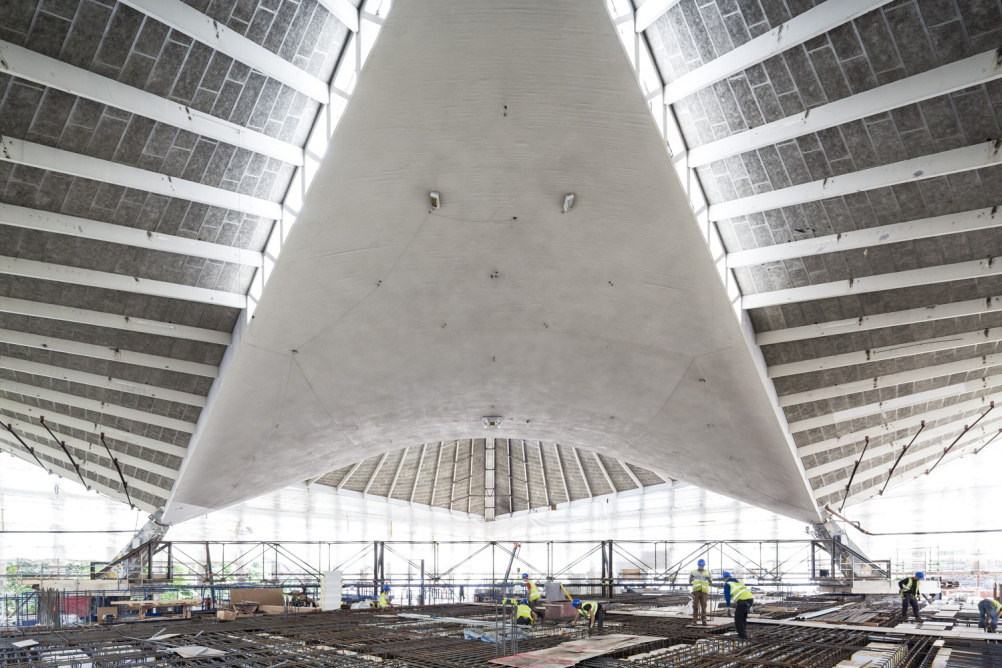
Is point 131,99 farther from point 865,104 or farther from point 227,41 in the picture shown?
point 865,104

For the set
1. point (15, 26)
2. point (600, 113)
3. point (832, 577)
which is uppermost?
point (15, 26)

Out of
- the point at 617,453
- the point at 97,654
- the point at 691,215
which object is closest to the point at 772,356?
the point at 691,215

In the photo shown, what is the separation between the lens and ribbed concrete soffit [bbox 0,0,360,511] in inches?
456

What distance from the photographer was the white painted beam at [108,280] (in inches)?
634

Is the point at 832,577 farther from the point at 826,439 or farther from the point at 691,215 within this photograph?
the point at 691,215

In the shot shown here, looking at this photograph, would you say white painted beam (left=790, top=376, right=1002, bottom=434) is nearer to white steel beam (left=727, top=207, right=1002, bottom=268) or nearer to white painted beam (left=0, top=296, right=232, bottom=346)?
white steel beam (left=727, top=207, right=1002, bottom=268)

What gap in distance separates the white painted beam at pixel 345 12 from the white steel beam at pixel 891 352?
1525cm

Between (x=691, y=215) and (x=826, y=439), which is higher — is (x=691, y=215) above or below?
above

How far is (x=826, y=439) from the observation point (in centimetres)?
2642

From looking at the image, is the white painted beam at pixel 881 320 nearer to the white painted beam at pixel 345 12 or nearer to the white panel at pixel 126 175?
the white panel at pixel 126 175

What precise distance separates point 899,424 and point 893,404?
3369mm

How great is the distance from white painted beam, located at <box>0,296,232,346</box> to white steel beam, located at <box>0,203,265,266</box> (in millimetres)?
3442

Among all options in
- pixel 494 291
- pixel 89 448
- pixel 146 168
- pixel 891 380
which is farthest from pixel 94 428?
pixel 891 380

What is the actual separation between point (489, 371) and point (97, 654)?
13.5m
